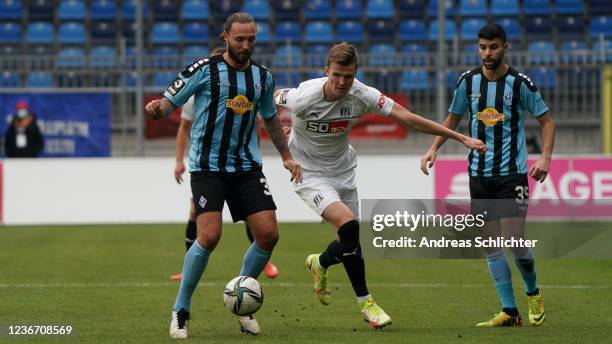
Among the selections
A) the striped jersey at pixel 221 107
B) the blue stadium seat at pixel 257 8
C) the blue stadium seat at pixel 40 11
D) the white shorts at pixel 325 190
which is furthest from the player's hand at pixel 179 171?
the blue stadium seat at pixel 40 11

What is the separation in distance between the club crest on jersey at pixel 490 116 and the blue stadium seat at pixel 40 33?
18.9 meters

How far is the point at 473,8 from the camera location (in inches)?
1009

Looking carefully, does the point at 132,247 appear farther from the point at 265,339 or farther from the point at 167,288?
the point at 265,339

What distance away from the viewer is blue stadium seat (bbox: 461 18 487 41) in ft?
81.3

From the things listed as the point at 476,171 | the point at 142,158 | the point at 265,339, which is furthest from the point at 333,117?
the point at 142,158

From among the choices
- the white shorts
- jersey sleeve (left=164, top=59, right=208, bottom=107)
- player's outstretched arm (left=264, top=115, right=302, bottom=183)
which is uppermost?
jersey sleeve (left=164, top=59, right=208, bottom=107)

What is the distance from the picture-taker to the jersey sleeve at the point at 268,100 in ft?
24.5

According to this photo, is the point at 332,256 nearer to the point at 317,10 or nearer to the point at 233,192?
the point at 233,192

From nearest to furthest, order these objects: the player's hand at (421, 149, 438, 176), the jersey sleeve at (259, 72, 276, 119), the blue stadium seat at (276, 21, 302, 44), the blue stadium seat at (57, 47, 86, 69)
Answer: the jersey sleeve at (259, 72, 276, 119), the player's hand at (421, 149, 438, 176), the blue stadium seat at (57, 47, 86, 69), the blue stadium seat at (276, 21, 302, 44)

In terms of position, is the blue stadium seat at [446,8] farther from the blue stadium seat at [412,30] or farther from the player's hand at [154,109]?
the player's hand at [154,109]

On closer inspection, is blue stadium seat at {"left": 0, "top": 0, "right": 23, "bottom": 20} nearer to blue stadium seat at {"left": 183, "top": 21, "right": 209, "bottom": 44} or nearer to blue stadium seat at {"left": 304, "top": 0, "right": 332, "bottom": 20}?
blue stadium seat at {"left": 183, "top": 21, "right": 209, "bottom": 44}

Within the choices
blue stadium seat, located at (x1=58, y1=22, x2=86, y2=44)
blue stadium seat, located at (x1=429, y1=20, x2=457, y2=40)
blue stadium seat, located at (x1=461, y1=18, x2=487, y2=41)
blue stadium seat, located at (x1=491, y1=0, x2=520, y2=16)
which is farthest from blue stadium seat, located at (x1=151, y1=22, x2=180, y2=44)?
blue stadium seat, located at (x1=491, y1=0, x2=520, y2=16)

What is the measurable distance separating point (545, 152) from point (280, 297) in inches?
109

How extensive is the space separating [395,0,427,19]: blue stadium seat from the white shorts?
18411mm
